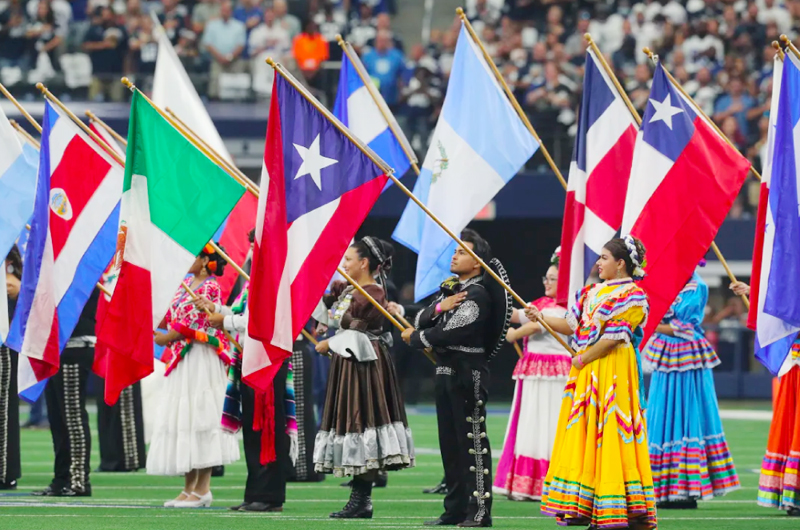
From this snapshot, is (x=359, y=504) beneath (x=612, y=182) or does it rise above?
beneath

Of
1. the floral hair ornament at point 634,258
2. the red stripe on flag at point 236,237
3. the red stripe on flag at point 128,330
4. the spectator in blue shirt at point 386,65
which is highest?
the spectator in blue shirt at point 386,65

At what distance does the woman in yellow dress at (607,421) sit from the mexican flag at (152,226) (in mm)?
2662

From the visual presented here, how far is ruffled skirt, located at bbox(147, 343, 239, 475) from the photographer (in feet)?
37.8

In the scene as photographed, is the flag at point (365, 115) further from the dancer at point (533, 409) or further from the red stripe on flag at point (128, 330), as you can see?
the red stripe on flag at point (128, 330)

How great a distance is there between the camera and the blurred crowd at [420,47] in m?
24.2

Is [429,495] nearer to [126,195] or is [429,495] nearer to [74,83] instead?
[126,195]

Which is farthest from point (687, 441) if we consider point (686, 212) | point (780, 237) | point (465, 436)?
point (465, 436)

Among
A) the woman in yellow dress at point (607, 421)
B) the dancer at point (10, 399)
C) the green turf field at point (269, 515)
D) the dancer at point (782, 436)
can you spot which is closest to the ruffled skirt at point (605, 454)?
the woman in yellow dress at point (607, 421)

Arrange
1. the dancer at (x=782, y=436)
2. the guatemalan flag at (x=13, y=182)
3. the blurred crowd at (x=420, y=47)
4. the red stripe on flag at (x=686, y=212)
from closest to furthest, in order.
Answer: the red stripe on flag at (x=686, y=212), the dancer at (x=782, y=436), the guatemalan flag at (x=13, y=182), the blurred crowd at (x=420, y=47)

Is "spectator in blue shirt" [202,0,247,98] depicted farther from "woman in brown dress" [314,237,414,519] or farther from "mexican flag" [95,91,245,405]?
"woman in brown dress" [314,237,414,519]

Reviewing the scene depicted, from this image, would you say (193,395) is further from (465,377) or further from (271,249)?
(465,377)

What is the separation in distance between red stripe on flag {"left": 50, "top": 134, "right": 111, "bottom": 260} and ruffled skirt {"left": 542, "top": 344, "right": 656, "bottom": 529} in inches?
169

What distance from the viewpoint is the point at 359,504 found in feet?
36.0

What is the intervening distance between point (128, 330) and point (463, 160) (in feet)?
11.7
